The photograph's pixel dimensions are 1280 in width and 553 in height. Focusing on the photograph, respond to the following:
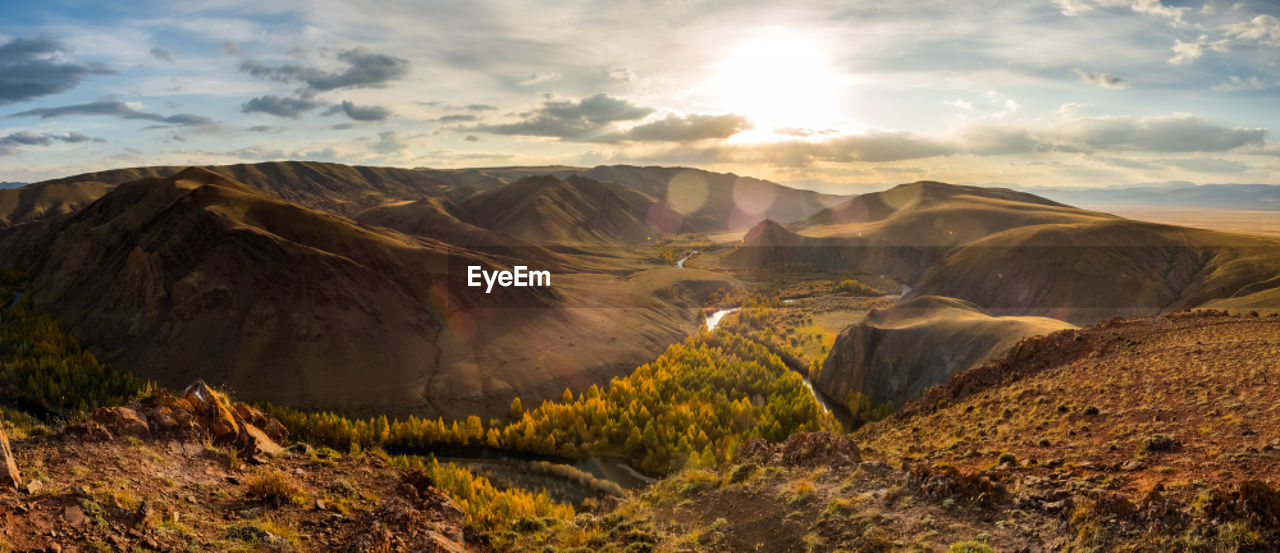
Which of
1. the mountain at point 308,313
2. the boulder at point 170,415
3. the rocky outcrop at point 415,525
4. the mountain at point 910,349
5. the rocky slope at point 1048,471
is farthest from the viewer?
the mountain at point 308,313

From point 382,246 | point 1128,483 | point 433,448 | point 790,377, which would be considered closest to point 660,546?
point 1128,483

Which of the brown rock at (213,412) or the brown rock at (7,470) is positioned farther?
the brown rock at (213,412)

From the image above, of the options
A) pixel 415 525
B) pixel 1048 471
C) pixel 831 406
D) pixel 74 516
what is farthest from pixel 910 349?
pixel 74 516

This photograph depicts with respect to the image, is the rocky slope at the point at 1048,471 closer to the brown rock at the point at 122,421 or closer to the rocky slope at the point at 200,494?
the rocky slope at the point at 200,494

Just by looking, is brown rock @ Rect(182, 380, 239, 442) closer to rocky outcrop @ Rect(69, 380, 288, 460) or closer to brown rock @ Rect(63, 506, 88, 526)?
rocky outcrop @ Rect(69, 380, 288, 460)

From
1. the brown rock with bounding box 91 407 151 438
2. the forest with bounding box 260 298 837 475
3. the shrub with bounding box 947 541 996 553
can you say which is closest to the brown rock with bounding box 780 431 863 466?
the shrub with bounding box 947 541 996 553

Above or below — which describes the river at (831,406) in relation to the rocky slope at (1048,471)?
below

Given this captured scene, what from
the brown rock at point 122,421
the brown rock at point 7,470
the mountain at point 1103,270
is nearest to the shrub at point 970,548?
the brown rock at point 7,470

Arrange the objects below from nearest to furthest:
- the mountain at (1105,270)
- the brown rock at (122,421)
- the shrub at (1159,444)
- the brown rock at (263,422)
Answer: the brown rock at (122,421)
the shrub at (1159,444)
the brown rock at (263,422)
the mountain at (1105,270)

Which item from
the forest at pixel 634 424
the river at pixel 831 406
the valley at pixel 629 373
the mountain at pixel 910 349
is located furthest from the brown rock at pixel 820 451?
the river at pixel 831 406
